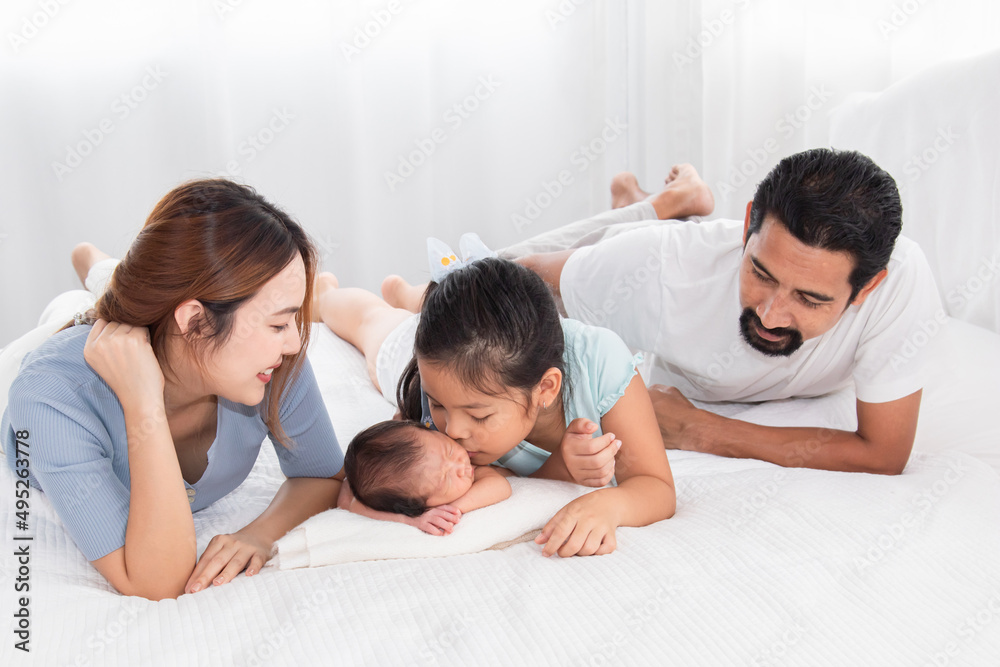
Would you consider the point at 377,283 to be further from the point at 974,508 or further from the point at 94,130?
the point at 974,508

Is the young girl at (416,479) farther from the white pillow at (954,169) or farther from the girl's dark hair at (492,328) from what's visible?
the white pillow at (954,169)

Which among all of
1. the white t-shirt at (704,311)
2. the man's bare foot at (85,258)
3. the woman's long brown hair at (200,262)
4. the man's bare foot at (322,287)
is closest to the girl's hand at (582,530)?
the woman's long brown hair at (200,262)

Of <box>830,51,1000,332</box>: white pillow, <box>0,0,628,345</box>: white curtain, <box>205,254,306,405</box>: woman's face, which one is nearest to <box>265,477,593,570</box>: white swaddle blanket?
<box>205,254,306,405</box>: woman's face

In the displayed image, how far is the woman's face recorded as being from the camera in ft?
3.52

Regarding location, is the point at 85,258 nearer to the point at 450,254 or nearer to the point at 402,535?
the point at 450,254

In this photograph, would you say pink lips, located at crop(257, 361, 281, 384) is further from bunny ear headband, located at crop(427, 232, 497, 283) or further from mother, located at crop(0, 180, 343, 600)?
bunny ear headband, located at crop(427, 232, 497, 283)

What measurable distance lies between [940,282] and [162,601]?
1868 millimetres

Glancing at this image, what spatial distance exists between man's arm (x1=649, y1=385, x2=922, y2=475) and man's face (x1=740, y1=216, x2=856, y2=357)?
0.54ft

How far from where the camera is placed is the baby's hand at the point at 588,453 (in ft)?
3.99

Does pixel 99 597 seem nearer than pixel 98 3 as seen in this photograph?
Yes

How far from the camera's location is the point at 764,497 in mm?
1221

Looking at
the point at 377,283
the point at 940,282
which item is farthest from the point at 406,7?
the point at 940,282

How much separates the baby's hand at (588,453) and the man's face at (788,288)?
1.47 feet

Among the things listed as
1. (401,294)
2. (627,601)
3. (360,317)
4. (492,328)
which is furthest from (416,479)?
(401,294)
